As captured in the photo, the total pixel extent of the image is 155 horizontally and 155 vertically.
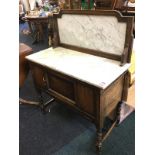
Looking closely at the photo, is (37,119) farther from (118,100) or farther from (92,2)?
(92,2)

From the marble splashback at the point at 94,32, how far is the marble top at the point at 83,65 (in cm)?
9

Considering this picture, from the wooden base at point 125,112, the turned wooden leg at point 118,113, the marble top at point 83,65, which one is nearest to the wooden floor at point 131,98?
the wooden base at point 125,112

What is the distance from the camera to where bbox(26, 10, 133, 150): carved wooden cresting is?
1.13 m

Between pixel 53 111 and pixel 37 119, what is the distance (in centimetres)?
20

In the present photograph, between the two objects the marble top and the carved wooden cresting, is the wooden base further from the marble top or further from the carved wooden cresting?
the marble top

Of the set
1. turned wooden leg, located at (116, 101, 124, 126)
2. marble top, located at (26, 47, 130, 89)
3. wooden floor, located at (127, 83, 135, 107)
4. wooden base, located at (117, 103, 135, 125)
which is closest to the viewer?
marble top, located at (26, 47, 130, 89)

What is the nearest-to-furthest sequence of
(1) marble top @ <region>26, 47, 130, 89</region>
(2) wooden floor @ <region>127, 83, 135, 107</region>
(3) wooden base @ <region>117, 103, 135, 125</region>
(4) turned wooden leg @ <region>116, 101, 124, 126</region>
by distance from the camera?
(1) marble top @ <region>26, 47, 130, 89</region> → (4) turned wooden leg @ <region>116, 101, 124, 126</region> → (3) wooden base @ <region>117, 103, 135, 125</region> → (2) wooden floor @ <region>127, 83, 135, 107</region>

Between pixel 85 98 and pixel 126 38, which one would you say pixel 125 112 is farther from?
pixel 126 38

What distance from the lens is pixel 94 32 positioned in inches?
51.1

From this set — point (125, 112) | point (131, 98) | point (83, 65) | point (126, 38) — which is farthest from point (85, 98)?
point (131, 98)

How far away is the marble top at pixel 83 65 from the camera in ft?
3.59

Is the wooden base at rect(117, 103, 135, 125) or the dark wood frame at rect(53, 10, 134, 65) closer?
the dark wood frame at rect(53, 10, 134, 65)

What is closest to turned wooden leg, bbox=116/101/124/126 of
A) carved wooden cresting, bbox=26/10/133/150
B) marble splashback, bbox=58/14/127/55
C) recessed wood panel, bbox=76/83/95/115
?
carved wooden cresting, bbox=26/10/133/150
